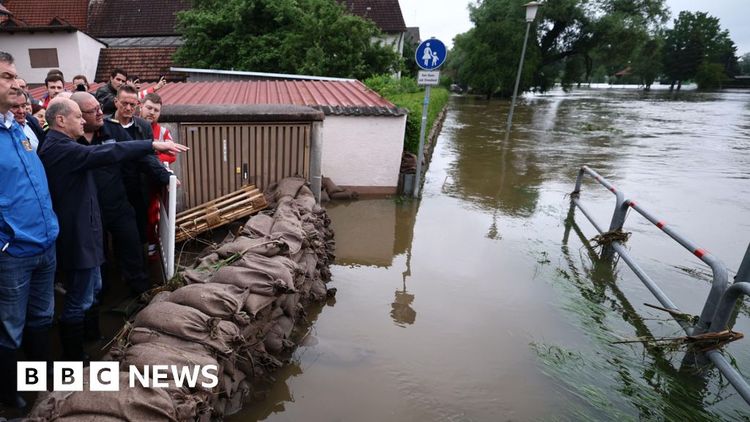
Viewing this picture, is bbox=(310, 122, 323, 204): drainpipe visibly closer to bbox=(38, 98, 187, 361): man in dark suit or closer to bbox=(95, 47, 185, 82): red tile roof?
bbox=(38, 98, 187, 361): man in dark suit

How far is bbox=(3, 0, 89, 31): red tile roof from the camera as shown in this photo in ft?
73.2

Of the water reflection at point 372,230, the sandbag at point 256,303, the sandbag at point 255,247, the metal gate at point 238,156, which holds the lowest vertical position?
the water reflection at point 372,230

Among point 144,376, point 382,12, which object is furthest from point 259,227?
point 382,12

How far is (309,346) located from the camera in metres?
3.44

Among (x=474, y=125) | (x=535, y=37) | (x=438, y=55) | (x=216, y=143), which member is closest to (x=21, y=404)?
(x=216, y=143)

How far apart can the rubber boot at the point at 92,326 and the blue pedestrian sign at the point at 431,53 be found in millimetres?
5369

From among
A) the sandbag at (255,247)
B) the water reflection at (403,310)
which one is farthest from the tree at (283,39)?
the sandbag at (255,247)

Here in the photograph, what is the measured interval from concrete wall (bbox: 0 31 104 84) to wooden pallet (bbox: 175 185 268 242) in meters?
14.2

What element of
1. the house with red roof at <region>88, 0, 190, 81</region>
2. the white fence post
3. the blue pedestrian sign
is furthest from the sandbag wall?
the house with red roof at <region>88, 0, 190, 81</region>

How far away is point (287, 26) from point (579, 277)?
48.3 ft

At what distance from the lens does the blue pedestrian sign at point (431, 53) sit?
6.55 metres

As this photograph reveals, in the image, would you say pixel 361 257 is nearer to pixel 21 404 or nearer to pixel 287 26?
pixel 21 404

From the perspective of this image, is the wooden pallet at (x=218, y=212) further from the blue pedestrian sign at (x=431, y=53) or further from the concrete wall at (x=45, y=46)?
the concrete wall at (x=45, y=46)

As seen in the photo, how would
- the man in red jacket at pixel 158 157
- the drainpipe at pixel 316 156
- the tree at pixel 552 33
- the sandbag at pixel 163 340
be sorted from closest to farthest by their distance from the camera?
the sandbag at pixel 163 340 < the man in red jacket at pixel 158 157 < the drainpipe at pixel 316 156 < the tree at pixel 552 33
